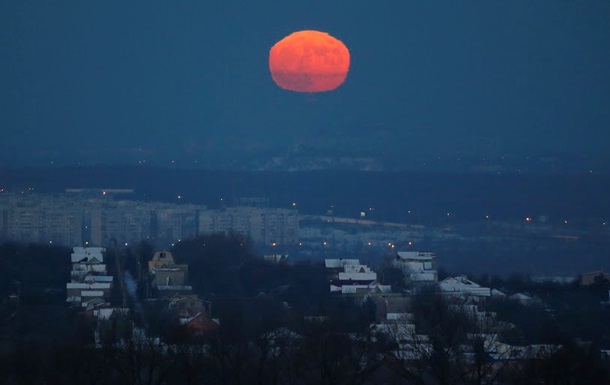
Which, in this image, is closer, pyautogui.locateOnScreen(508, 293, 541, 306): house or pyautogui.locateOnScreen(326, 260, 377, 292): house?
pyautogui.locateOnScreen(508, 293, 541, 306): house

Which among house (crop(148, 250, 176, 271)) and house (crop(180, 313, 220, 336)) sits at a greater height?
house (crop(148, 250, 176, 271))

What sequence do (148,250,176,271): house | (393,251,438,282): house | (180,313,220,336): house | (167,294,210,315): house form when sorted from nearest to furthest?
(180,313,220,336): house < (167,294,210,315): house < (393,251,438,282): house < (148,250,176,271): house

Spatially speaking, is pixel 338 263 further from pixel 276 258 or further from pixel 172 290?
pixel 172 290

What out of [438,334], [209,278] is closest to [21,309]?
[209,278]

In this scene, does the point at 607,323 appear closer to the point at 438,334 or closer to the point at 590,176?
the point at 438,334

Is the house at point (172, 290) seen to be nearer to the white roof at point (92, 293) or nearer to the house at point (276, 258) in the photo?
the white roof at point (92, 293)

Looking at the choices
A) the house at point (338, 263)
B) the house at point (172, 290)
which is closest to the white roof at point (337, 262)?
the house at point (338, 263)

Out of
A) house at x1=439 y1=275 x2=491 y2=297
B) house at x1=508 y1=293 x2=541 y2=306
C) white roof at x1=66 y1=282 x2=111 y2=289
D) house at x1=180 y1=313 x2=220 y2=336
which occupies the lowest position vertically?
house at x1=180 y1=313 x2=220 y2=336

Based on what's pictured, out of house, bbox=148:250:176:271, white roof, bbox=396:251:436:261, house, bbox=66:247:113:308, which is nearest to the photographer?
house, bbox=66:247:113:308

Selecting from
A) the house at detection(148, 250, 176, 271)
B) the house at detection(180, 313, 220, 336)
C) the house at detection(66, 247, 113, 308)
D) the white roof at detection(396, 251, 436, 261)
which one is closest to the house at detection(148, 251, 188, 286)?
the house at detection(148, 250, 176, 271)

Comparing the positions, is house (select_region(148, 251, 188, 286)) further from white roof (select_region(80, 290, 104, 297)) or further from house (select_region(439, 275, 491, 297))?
house (select_region(439, 275, 491, 297))
